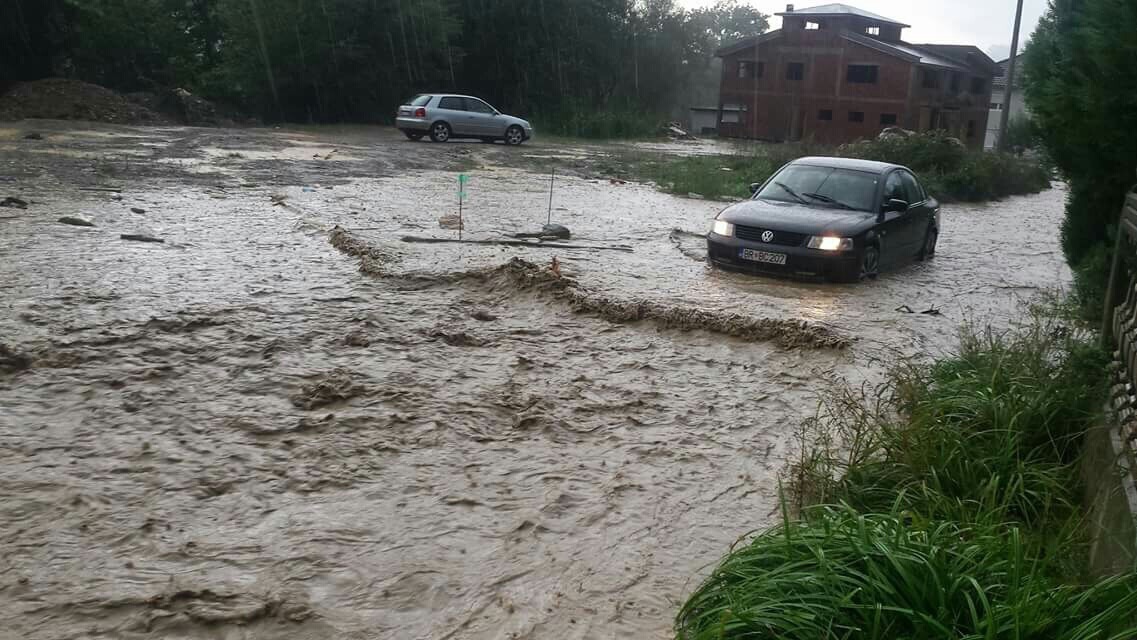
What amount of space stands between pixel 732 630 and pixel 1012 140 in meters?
47.3

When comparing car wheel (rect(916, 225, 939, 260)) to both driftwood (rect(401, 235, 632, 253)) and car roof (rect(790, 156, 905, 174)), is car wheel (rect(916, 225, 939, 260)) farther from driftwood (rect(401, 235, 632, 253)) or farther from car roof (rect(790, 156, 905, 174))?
driftwood (rect(401, 235, 632, 253))

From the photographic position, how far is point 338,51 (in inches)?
1623

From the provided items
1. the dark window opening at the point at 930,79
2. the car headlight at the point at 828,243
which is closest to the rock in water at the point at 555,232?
the car headlight at the point at 828,243

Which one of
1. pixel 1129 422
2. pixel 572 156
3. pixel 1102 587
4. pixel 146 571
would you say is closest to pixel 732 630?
pixel 1102 587

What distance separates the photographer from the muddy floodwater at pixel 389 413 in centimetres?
434

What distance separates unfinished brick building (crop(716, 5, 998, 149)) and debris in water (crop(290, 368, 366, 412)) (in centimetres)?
4241

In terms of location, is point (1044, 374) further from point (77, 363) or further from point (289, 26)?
point (289, 26)

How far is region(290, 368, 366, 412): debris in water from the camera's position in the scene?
6.73 meters

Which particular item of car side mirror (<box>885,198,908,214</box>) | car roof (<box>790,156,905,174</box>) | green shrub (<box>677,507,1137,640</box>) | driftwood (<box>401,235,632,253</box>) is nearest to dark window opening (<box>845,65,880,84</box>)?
car roof (<box>790,156,905,174</box>)

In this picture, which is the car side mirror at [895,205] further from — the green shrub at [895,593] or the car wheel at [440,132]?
the car wheel at [440,132]

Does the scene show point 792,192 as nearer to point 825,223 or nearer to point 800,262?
point 825,223

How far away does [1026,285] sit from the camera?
13570mm

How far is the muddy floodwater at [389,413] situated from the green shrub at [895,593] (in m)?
0.70

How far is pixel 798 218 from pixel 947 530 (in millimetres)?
8062
